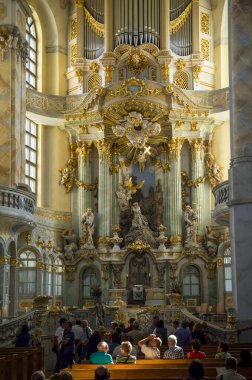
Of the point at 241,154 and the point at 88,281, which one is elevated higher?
the point at 241,154

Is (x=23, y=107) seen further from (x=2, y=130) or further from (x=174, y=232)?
(x=174, y=232)

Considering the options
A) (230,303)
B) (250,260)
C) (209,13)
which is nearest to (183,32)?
(209,13)

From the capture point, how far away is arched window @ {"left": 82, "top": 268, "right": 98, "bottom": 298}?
36125 millimetres

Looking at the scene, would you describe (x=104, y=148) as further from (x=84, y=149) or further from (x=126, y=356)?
(x=126, y=356)

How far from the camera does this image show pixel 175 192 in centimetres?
3644

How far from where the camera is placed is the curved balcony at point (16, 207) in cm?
2762

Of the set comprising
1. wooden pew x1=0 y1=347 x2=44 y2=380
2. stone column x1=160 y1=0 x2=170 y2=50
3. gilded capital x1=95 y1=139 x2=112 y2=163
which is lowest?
wooden pew x1=0 y1=347 x2=44 y2=380

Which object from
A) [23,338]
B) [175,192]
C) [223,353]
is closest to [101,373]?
[223,353]

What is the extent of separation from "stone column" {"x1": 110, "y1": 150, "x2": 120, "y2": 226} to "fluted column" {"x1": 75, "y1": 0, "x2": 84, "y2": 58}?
18.2 feet

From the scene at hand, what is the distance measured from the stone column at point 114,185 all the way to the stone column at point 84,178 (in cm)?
123

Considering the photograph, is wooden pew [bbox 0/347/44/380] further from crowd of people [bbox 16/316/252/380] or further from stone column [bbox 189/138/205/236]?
stone column [bbox 189/138/205/236]

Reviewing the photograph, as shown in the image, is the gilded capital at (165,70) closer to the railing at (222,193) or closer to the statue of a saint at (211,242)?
the statue of a saint at (211,242)

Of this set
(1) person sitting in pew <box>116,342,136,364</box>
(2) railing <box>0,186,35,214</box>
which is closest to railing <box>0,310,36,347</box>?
(2) railing <box>0,186,35,214</box>

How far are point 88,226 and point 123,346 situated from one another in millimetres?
24076
